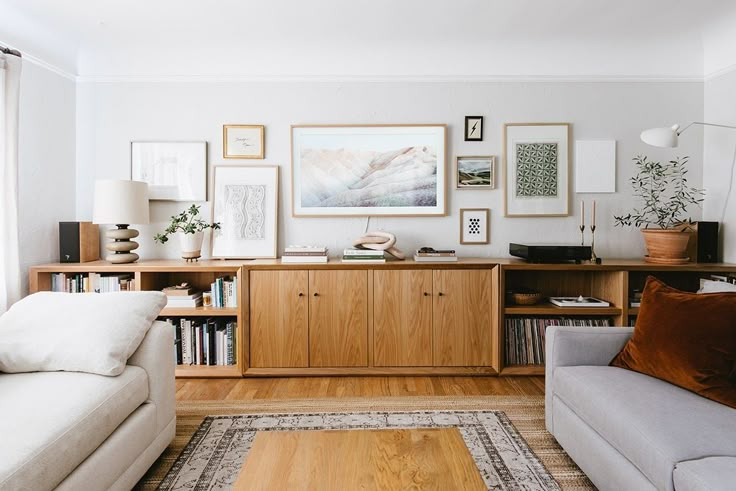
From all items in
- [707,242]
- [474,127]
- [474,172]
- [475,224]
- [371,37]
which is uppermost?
[371,37]

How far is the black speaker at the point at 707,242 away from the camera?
10.3 ft

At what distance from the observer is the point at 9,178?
105 inches

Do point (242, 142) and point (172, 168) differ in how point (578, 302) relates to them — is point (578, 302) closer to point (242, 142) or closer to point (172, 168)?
point (242, 142)

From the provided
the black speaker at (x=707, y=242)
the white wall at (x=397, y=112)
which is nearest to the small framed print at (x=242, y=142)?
the white wall at (x=397, y=112)

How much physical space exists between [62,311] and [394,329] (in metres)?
1.92

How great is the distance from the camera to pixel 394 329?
3.09 meters

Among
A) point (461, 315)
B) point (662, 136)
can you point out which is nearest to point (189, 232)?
point (461, 315)

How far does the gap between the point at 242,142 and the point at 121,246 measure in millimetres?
1149

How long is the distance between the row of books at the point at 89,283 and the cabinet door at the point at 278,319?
899 millimetres

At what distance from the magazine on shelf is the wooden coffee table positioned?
1.91 meters

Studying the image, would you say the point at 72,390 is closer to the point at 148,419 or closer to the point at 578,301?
the point at 148,419

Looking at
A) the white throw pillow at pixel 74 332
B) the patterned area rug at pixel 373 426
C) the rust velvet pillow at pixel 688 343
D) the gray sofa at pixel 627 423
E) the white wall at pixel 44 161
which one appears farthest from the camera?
the white wall at pixel 44 161

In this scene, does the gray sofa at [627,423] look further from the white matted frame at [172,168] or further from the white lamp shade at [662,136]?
the white matted frame at [172,168]

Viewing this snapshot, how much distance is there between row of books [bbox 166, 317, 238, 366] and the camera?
3148 mm
